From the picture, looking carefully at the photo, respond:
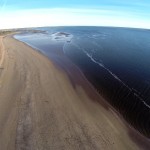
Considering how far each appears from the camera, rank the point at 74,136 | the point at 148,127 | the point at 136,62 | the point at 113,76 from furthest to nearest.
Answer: the point at 136,62 < the point at 113,76 < the point at 148,127 < the point at 74,136

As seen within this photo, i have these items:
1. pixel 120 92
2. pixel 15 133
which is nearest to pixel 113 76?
pixel 120 92

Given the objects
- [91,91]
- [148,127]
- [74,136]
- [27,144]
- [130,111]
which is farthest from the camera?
[91,91]

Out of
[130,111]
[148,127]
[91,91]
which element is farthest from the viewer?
[91,91]

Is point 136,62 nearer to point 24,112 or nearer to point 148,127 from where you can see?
point 148,127

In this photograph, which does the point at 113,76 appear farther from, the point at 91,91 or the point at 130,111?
the point at 130,111

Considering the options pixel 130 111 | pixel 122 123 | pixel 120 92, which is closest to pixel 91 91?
pixel 120 92

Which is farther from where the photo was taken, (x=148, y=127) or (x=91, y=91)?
(x=91, y=91)
